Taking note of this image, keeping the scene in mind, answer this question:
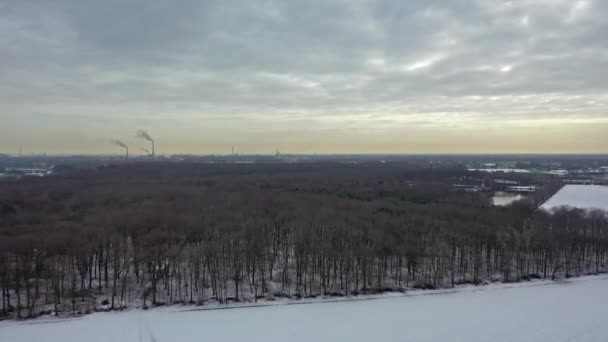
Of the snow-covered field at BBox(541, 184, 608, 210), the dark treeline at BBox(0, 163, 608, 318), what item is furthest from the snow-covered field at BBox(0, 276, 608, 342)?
the snow-covered field at BBox(541, 184, 608, 210)

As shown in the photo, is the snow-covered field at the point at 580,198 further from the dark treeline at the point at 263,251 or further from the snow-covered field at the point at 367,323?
the snow-covered field at the point at 367,323

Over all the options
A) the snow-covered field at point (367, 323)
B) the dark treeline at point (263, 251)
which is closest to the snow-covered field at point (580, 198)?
the dark treeline at point (263, 251)

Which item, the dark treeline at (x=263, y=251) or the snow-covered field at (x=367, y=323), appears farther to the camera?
the dark treeline at (x=263, y=251)

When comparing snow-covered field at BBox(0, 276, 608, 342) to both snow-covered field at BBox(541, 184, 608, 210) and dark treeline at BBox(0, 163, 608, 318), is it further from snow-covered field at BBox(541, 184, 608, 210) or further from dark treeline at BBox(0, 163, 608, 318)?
snow-covered field at BBox(541, 184, 608, 210)

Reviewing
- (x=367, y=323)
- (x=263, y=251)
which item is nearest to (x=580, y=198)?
(x=263, y=251)

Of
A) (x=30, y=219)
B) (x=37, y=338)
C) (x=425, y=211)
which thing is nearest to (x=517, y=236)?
(x=425, y=211)
